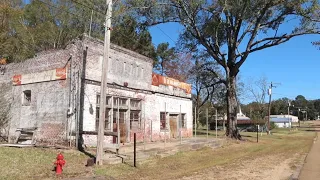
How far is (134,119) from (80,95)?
200 inches

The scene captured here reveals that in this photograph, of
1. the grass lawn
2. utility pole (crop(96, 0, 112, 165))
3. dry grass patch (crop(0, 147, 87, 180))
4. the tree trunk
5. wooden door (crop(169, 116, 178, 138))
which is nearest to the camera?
dry grass patch (crop(0, 147, 87, 180))

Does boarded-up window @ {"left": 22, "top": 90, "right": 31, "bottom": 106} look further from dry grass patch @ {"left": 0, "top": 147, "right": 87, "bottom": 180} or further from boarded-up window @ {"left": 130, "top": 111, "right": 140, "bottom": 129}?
boarded-up window @ {"left": 130, "top": 111, "right": 140, "bottom": 129}

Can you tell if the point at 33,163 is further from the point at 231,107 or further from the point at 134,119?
the point at 231,107

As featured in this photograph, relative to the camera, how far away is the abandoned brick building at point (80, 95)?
16.4 meters

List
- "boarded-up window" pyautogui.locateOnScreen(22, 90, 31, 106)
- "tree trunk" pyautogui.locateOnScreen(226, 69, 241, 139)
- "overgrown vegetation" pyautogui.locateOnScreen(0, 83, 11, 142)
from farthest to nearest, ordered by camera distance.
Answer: "tree trunk" pyautogui.locateOnScreen(226, 69, 241, 139) < "overgrown vegetation" pyautogui.locateOnScreen(0, 83, 11, 142) < "boarded-up window" pyautogui.locateOnScreen(22, 90, 31, 106)

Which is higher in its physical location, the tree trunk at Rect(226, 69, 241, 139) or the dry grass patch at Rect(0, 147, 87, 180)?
the tree trunk at Rect(226, 69, 241, 139)

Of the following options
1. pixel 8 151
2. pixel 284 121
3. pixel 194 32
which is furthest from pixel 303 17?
pixel 284 121

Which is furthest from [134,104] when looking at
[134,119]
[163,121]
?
[163,121]

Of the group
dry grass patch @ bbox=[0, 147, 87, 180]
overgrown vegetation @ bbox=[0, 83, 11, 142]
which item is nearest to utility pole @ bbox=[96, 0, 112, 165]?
dry grass patch @ bbox=[0, 147, 87, 180]

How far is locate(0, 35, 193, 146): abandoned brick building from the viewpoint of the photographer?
16.4 meters

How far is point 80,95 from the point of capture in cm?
1634

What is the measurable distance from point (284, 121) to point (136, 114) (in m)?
88.1

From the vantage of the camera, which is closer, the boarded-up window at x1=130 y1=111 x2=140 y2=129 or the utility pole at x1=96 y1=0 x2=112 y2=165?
the utility pole at x1=96 y1=0 x2=112 y2=165

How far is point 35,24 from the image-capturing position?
1268 inches
